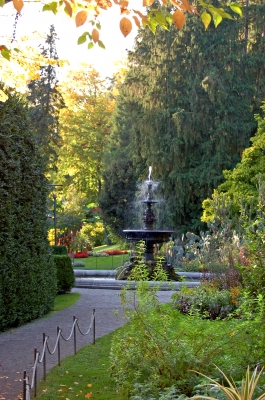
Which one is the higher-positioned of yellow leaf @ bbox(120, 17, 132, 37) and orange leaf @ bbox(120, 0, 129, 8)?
orange leaf @ bbox(120, 0, 129, 8)

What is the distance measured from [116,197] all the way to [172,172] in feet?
15.1

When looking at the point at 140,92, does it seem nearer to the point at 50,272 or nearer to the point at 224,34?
the point at 224,34


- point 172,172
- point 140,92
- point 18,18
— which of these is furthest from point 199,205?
point 18,18

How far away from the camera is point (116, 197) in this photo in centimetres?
3666

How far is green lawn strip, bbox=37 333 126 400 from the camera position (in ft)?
21.7

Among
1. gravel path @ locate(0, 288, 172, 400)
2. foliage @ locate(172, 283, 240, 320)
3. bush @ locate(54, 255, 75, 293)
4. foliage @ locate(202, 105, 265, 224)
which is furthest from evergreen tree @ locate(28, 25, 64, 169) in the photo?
foliage @ locate(172, 283, 240, 320)

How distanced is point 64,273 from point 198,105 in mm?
19415

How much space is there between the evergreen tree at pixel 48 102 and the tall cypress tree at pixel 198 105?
731 cm

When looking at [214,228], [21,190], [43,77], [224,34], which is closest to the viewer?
[21,190]

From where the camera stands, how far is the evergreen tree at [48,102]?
39.3 meters

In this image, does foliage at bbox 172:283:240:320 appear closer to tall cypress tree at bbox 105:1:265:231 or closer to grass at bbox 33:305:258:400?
grass at bbox 33:305:258:400

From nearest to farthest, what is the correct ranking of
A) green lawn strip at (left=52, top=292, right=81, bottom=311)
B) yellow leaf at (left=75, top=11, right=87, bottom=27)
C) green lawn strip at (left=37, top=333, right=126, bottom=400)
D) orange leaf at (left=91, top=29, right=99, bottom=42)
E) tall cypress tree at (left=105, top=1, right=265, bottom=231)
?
yellow leaf at (left=75, top=11, right=87, bottom=27), orange leaf at (left=91, top=29, right=99, bottom=42), green lawn strip at (left=37, top=333, right=126, bottom=400), green lawn strip at (left=52, top=292, right=81, bottom=311), tall cypress tree at (left=105, top=1, right=265, bottom=231)

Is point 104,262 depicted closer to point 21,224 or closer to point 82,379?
point 21,224

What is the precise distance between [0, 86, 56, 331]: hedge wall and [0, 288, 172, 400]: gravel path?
0.44 meters
